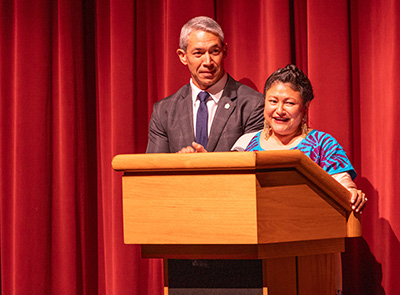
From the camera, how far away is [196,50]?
2.00m

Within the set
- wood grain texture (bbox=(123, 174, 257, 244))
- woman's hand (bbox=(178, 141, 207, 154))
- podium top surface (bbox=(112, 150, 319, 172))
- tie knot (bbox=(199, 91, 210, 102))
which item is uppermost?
tie knot (bbox=(199, 91, 210, 102))

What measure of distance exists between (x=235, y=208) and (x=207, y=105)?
35.9 inches

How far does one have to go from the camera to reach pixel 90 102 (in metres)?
2.66

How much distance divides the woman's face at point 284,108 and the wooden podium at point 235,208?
0.35m

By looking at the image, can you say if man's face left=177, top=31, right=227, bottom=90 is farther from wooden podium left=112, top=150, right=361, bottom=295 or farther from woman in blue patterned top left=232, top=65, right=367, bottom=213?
wooden podium left=112, top=150, right=361, bottom=295

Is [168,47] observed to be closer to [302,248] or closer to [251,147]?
[251,147]

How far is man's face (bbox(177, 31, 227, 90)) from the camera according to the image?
199cm

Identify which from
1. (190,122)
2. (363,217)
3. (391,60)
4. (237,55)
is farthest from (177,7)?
(363,217)

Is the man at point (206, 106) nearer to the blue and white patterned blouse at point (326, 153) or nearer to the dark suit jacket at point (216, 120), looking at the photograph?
the dark suit jacket at point (216, 120)

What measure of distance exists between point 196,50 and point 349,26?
2.15 feet

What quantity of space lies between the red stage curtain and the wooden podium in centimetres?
99

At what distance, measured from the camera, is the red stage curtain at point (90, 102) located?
2350 mm

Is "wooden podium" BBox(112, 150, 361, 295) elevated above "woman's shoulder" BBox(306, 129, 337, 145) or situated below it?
below

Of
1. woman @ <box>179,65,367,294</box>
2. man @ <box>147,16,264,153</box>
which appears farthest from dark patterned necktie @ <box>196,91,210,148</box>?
woman @ <box>179,65,367,294</box>
